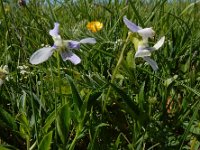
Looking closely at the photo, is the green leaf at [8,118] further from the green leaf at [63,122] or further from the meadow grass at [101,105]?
the green leaf at [63,122]

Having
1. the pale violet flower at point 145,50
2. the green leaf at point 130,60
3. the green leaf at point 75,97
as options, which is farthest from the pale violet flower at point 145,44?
the green leaf at point 130,60

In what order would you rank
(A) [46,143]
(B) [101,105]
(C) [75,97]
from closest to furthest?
(A) [46,143]
(C) [75,97]
(B) [101,105]

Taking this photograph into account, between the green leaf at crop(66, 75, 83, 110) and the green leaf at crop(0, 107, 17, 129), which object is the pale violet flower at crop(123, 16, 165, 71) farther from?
the green leaf at crop(0, 107, 17, 129)

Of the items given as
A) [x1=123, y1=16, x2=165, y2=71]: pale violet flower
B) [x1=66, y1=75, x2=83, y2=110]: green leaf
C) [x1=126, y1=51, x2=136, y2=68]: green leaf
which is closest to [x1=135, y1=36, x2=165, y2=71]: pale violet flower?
[x1=123, y1=16, x2=165, y2=71]: pale violet flower

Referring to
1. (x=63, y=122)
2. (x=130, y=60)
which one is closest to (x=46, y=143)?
(x=63, y=122)

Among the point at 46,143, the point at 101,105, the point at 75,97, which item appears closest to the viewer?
the point at 46,143

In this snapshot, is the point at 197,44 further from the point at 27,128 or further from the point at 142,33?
the point at 27,128

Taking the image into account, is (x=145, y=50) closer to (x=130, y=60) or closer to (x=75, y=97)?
(x=75, y=97)

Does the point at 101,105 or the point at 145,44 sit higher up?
the point at 145,44

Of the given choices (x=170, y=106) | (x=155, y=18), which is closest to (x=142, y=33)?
(x=170, y=106)
